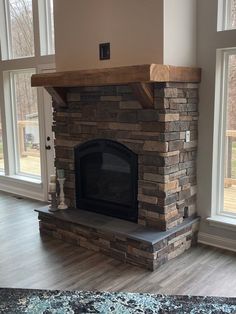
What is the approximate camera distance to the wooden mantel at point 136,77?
307 centimetres

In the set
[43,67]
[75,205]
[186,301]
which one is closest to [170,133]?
[75,205]

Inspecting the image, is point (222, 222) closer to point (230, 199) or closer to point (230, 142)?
point (230, 199)

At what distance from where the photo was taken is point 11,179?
20.0 ft

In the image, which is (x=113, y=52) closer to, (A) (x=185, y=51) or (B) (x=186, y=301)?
(A) (x=185, y=51)

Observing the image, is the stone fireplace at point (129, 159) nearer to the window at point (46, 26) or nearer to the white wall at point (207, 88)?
the white wall at point (207, 88)

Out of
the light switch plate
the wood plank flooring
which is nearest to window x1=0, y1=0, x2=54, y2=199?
the light switch plate

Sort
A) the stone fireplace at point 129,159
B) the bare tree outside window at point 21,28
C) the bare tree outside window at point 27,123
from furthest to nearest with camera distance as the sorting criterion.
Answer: the bare tree outside window at point 27,123, the bare tree outside window at point 21,28, the stone fireplace at point 129,159

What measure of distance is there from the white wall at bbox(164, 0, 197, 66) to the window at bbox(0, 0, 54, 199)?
214 cm

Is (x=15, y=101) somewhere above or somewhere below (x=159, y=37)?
below

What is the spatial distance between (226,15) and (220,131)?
1.15 meters

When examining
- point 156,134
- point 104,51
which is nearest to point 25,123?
point 104,51

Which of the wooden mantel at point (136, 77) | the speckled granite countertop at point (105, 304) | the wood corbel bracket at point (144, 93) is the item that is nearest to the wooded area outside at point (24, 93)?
the wooden mantel at point (136, 77)

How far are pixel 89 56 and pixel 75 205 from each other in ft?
5.57

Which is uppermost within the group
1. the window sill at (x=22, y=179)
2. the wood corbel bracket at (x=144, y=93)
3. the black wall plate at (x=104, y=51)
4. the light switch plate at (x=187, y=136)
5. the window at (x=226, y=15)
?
the window at (x=226, y=15)
